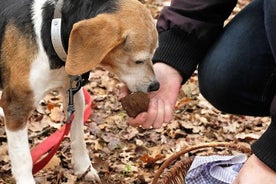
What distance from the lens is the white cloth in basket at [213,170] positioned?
294 centimetres

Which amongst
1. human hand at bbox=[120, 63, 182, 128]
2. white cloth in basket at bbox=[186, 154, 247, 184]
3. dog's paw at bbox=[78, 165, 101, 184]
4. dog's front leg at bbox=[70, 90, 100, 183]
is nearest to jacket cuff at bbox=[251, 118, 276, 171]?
human hand at bbox=[120, 63, 182, 128]

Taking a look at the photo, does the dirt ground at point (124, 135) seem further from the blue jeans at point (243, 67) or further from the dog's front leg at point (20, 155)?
the blue jeans at point (243, 67)

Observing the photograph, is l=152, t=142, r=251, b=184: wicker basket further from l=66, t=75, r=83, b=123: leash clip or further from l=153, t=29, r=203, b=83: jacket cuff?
l=66, t=75, r=83, b=123: leash clip

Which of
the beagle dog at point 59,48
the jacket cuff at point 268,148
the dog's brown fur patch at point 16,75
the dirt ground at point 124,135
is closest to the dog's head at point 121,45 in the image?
the beagle dog at point 59,48

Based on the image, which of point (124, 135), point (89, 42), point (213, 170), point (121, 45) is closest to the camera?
point (89, 42)

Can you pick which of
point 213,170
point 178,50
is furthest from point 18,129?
point 213,170

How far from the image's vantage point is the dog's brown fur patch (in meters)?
2.58

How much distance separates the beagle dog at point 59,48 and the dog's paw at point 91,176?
1.63 ft

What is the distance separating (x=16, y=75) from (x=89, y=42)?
20.0 inches

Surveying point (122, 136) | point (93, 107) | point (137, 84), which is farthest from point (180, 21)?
point (93, 107)

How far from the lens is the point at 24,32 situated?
8.55 feet

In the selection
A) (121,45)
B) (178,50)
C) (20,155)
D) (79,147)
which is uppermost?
(121,45)

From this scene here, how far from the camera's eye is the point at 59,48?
8.21 ft

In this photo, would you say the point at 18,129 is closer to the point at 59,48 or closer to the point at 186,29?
the point at 59,48
